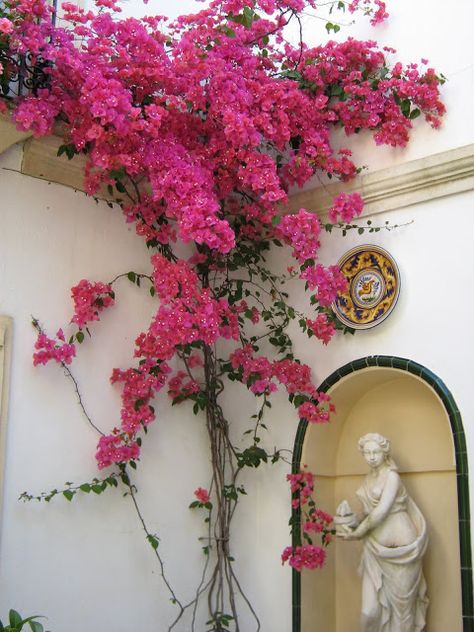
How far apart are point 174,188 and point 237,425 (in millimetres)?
1645

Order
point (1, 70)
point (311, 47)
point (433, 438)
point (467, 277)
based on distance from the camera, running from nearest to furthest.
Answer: point (1, 70) → point (467, 277) → point (433, 438) → point (311, 47)

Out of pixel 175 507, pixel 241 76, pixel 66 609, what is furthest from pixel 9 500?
pixel 241 76

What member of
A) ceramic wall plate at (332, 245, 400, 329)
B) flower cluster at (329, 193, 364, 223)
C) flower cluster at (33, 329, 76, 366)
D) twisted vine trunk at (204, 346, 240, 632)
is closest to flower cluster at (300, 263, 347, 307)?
ceramic wall plate at (332, 245, 400, 329)

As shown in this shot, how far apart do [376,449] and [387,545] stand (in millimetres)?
509

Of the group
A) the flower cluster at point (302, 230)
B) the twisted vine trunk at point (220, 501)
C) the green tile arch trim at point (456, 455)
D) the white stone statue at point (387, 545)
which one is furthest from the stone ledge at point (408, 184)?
the white stone statue at point (387, 545)

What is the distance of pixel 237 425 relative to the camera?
5.89 m

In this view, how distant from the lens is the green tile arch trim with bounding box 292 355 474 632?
15.2ft

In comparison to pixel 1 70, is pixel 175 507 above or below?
below

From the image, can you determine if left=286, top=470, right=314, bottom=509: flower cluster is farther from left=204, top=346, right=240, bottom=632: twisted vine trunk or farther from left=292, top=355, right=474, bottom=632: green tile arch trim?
left=204, top=346, right=240, bottom=632: twisted vine trunk

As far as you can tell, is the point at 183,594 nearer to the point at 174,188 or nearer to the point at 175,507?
the point at 175,507

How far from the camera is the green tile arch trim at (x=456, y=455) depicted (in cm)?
464

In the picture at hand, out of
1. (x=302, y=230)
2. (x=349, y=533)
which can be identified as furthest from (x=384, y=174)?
(x=349, y=533)

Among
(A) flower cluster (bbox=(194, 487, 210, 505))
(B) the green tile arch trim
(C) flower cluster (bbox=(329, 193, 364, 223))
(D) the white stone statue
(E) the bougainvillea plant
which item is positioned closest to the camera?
(B) the green tile arch trim

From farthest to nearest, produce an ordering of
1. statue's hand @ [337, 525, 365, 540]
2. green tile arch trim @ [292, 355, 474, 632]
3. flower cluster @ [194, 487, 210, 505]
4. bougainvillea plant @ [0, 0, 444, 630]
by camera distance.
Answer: flower cluster @ [194, 487, 210, 505]
statue's hand @ [337, 525, 365, 540]
bougainvillea plant @ [0, 0, 444, 630]
green tile arch trim @ [292, 355, 474, 632]
